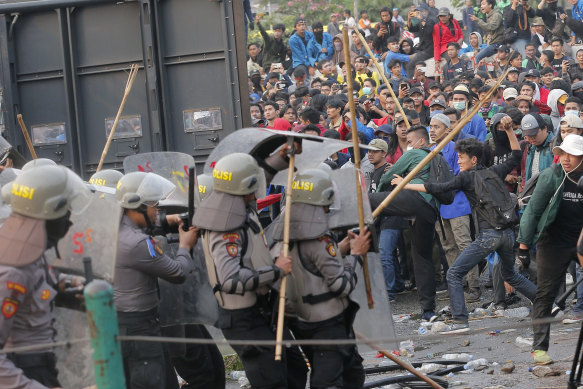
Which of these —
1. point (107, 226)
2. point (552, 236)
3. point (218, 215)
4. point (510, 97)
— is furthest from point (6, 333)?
point (510, 97)

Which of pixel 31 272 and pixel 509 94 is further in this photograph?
pixel 509 94

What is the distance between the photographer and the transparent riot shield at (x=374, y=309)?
706 centimetres

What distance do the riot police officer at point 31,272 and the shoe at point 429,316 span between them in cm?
557

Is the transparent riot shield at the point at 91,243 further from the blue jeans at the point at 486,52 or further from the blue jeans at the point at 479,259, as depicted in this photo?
the blue jeans at the point at 486,52

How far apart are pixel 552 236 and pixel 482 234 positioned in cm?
172

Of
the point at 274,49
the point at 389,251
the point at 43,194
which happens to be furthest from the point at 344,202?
the point at 274,49

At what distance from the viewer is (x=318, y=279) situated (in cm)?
655

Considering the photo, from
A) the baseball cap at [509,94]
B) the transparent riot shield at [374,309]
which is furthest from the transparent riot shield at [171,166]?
the baseball cap at [509,94]

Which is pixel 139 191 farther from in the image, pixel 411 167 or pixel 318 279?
pixel 411 167

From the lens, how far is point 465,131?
12.4 metres

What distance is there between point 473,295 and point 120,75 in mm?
4681

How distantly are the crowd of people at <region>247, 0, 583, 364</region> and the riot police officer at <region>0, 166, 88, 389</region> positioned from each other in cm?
213

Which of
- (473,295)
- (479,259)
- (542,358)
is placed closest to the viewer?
(542,358)

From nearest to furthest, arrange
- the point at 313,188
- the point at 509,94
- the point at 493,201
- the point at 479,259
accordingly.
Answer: the point at 313,188, the point at 493,201, the point at 479,259, the point at 509,94
